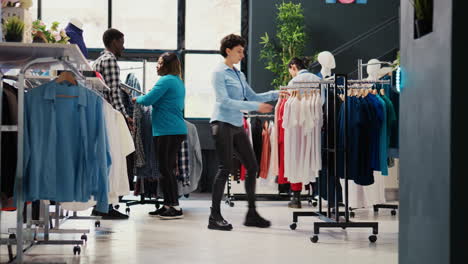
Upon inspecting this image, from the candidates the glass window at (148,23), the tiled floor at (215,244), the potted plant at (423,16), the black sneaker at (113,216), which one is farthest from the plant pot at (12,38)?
the glass window at (148,23)

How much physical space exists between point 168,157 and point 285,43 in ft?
13.9

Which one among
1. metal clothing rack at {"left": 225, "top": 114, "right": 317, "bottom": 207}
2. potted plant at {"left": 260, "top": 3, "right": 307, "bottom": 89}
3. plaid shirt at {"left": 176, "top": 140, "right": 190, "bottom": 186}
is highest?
potted plant at {"left": 260, "top": 3, "right": 307, "bottom": 89}

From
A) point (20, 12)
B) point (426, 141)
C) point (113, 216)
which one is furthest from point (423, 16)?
point (113, 216)

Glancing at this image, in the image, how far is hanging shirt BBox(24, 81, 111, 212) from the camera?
12.0 ft

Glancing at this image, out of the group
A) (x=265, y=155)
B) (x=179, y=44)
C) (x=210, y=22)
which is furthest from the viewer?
(x=210, y=22)

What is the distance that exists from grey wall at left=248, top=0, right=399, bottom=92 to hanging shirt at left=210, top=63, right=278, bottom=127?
4601mm

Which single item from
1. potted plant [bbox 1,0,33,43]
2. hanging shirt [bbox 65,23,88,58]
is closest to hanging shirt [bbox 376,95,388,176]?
hanging shirt [bbox 65,23,88,58]

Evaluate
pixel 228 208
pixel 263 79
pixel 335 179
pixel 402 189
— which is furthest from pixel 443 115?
pixel 263 79

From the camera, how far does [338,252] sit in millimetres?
4574

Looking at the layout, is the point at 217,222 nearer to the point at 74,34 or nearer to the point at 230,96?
the point at 230,96

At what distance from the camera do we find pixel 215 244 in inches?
193

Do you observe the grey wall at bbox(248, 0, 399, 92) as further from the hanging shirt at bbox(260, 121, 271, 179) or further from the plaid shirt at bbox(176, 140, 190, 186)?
the plaid shirt at bbox(176, 140, 190, 186)

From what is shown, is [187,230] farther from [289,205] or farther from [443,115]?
[443,115]
